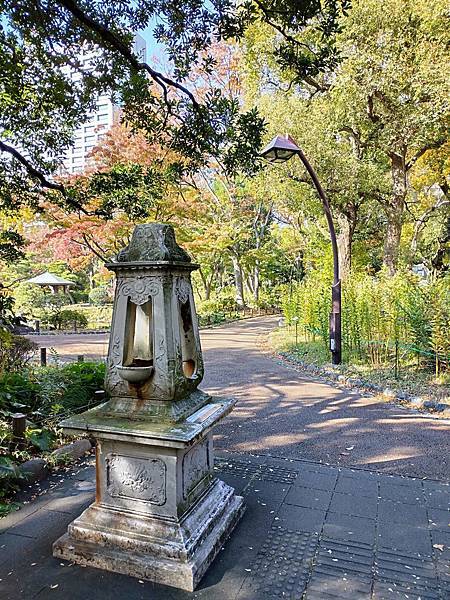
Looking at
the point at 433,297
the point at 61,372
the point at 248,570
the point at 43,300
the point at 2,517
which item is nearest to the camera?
the point at 248,570

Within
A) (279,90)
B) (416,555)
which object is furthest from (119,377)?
(279,90)

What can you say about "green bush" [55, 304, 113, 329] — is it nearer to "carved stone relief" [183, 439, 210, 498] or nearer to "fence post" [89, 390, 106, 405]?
"fence post" [89, 390, 106, 405]

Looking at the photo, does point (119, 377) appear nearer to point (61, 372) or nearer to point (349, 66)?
point (61, 372)

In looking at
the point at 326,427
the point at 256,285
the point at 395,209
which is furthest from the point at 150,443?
the point at 256,285

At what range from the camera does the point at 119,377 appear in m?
2.63

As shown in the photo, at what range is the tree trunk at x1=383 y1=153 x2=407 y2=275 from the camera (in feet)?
38.2

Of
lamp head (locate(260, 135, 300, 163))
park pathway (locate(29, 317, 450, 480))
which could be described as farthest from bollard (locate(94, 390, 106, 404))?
lamp head (locate(260, 135, 300, 163))

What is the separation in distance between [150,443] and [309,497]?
1553 mm

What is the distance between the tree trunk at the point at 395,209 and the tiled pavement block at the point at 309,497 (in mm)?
9064

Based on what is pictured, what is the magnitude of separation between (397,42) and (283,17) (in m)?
7.01

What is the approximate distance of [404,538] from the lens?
2.74 metres

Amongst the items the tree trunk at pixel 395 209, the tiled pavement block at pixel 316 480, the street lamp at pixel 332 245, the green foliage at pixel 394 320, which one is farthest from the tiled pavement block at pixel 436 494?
the tree trunk at pixel 395 209

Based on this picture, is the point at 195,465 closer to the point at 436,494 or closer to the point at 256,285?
the point at 436,494

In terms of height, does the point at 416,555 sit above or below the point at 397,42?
below
